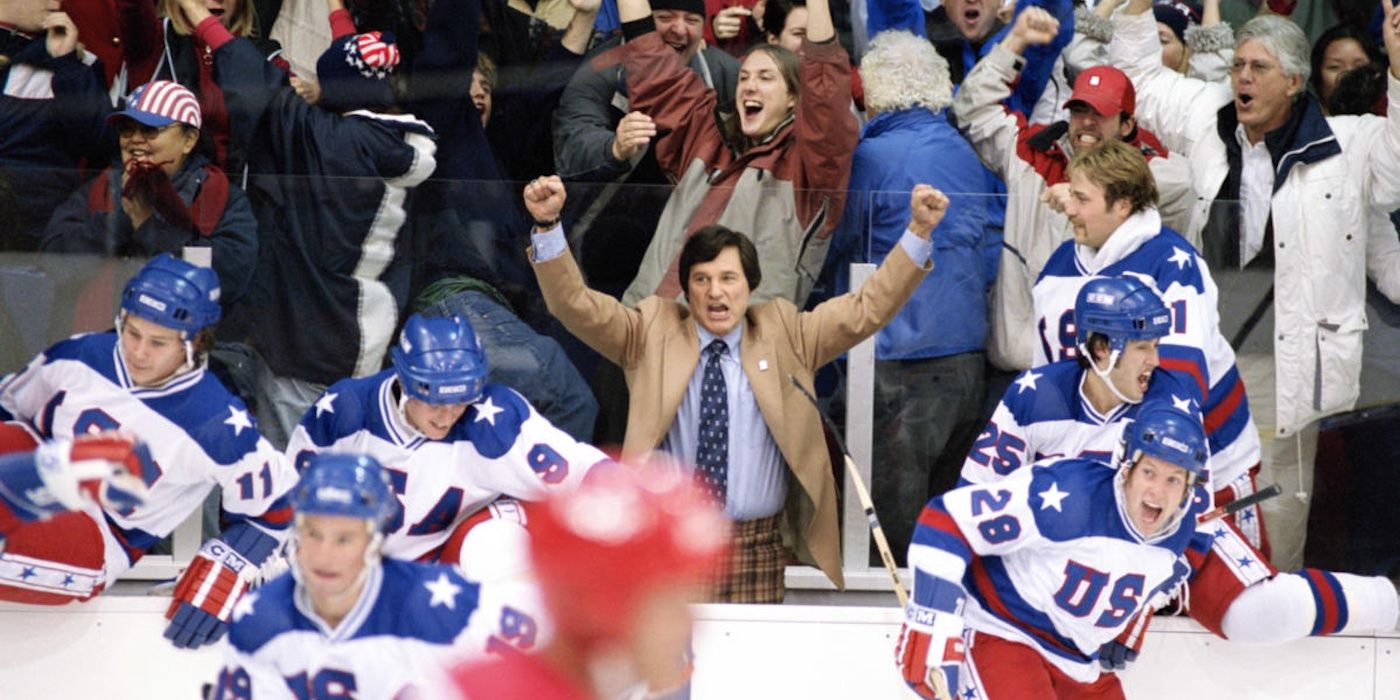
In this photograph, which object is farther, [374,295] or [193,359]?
[374,295]

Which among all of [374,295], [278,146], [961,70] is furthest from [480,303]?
[961,70]

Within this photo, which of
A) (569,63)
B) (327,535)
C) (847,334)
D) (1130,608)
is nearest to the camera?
(327,535)

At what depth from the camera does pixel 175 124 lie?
4.89 m

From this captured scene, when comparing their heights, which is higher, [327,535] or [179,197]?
[179,197]

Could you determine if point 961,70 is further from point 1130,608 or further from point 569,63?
point 1130,608

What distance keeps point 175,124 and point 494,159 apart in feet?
2.52

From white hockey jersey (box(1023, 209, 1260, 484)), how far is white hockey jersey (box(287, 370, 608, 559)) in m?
1.11

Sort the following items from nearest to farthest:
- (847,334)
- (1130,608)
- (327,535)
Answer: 1. (327,535)
2. (1130,608)
3. (847,334)

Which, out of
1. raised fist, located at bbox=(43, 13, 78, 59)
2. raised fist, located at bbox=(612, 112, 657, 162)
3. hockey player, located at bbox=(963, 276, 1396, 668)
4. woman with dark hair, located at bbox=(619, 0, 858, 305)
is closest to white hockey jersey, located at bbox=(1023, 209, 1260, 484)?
hockey player, located at bbox=(963, 276, 1396, 668)

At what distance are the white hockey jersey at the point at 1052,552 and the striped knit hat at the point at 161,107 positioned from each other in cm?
200

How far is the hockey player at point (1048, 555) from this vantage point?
414 centimetres

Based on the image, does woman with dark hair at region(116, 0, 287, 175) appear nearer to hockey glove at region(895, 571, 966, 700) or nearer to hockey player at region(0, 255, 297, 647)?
hockey player at region(0, 255, 297, 647)

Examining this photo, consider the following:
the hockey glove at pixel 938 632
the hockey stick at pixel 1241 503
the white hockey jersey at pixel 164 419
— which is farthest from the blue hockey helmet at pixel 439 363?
the hockey stick at pixel 1241 503

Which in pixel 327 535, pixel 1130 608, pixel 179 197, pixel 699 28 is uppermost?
pixel 699 28
